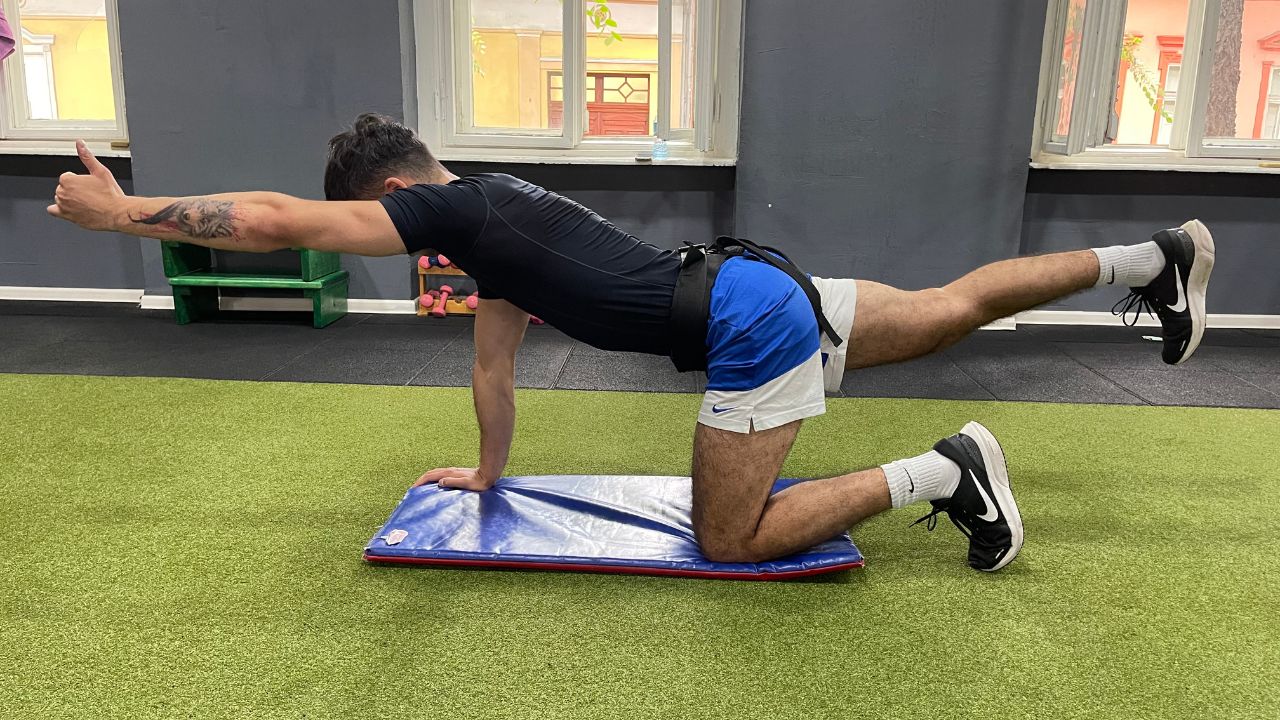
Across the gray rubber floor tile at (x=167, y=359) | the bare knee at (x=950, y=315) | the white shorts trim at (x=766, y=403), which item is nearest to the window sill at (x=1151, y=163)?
the bare knee at (x=950, y=315)

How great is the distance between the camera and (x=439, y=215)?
1.66m

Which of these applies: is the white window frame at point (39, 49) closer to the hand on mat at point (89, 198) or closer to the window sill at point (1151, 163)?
the hand on mat at point (89, 198)

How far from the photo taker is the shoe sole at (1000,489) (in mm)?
1900

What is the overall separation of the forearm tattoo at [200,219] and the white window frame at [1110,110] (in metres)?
4.22

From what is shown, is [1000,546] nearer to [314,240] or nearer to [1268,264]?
[314,240]

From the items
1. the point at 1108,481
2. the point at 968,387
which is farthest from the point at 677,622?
the point at 968,387

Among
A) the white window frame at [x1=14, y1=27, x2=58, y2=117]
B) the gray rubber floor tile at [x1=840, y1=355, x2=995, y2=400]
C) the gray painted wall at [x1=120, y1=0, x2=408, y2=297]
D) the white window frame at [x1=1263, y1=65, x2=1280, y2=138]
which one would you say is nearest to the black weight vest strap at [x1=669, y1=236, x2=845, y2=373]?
the gray rubber floor tile at [x1=840, y1=355, x2=995, y2=400]

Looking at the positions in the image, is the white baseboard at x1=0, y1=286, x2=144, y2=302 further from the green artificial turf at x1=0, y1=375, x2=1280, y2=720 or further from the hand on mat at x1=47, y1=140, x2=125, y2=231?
the hand on mat at x1=47, y1=140, x2=125, y2=231

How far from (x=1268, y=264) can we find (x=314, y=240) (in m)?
5.46

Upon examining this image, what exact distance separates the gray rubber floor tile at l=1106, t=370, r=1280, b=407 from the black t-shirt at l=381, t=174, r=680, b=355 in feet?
8.48

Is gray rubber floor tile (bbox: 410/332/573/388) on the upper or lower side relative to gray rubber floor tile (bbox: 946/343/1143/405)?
lower

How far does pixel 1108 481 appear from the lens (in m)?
2.56

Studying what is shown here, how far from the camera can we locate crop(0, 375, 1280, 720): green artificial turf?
150 cm

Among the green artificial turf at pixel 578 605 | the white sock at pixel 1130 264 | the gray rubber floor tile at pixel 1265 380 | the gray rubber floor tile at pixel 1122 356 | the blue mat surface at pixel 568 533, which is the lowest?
the gray rubber floor tile at pixel 1122 356
